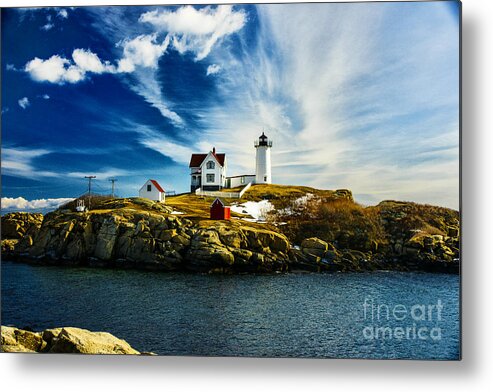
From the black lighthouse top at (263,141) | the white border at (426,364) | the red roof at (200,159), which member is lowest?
the white border at (426,364)

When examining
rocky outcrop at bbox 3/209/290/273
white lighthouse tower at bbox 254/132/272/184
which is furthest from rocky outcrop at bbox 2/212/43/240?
white lighthouse tower at bbox 254/132/272/184

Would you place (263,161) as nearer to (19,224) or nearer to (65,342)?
(65,342)

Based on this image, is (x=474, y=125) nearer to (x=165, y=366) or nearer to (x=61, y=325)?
(x=165, y=366)

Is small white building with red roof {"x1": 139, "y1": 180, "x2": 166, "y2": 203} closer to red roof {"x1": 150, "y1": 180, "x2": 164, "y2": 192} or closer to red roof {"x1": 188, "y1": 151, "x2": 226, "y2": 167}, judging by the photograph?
red roof {"x1": 150, "y1": 180, "x2": 164, "y2": 192}

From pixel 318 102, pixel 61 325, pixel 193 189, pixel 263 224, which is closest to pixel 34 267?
pixel 61 325

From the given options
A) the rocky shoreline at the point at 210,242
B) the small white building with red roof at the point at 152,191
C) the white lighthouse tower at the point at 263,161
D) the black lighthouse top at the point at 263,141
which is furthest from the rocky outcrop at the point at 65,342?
the black lighthouse top at the point at 263,141

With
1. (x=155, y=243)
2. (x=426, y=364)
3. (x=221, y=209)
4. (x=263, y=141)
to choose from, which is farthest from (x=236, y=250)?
(x=426, y=364)

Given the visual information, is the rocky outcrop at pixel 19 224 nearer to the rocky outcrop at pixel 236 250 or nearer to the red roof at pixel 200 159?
the rocky outcrop at pixel 236 250
